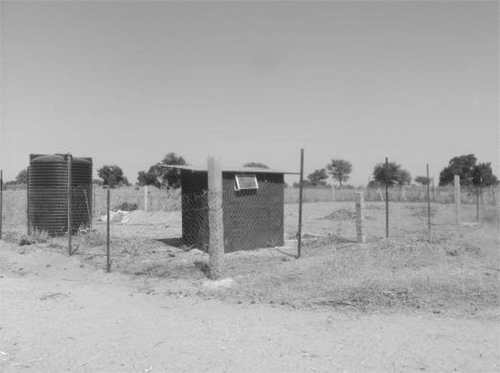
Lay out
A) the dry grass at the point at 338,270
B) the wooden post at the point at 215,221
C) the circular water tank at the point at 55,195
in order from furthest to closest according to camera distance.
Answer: the circular water tank at the point at 55,195 → the wooden post at the point at 215,221 → the dry grass at the point at 338,270

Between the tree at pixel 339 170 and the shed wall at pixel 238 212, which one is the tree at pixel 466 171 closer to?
the tree at pixel 339 170

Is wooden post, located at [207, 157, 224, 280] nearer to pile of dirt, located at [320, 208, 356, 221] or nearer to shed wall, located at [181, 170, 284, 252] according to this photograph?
shed wall, located at [181, 170, 284, 252]

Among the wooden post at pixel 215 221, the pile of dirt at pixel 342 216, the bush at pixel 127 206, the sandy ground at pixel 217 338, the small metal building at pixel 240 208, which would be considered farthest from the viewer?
the bush at pixel 127 206

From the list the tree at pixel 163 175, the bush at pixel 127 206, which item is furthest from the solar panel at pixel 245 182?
the tree at pixel 163 175

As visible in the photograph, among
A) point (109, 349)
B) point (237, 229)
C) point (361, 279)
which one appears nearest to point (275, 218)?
point (237, 229)

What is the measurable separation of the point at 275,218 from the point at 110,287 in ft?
14.2

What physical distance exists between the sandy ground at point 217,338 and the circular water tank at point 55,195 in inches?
227

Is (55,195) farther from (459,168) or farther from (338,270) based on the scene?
(459,168)

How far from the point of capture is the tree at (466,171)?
187 feet

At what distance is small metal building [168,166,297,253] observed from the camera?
408 inches

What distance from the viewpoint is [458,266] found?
356 inches

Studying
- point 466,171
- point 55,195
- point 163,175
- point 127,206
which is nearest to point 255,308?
point 55,195

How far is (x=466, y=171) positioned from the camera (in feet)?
211

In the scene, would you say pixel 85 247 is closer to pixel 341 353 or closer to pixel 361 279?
pixel 361 279
